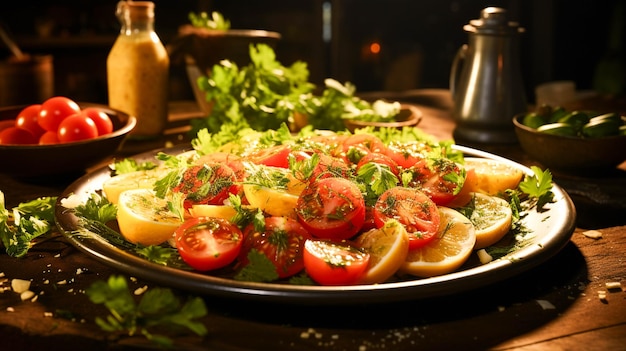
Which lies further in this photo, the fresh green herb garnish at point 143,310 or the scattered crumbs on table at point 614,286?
the scattered crumbs on table at point 614,286

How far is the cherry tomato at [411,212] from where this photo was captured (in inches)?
56.8

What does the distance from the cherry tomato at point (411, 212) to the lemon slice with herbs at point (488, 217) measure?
0.12 metres

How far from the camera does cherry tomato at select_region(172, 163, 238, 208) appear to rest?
1571 millimetres

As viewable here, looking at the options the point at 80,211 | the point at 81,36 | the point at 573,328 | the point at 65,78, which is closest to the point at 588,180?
the point at 573,328

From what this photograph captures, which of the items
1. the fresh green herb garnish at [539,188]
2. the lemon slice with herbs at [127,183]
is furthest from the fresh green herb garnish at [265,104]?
the fresh green herb garnish at [539,188]

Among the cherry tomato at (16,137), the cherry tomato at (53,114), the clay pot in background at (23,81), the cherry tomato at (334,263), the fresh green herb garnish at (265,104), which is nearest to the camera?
the cherry tomato at (334,263)

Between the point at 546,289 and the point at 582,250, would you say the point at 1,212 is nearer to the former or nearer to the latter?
the point at 546,289

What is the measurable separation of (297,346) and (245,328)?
0.11 metres

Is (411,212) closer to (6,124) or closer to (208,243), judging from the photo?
(208,243)

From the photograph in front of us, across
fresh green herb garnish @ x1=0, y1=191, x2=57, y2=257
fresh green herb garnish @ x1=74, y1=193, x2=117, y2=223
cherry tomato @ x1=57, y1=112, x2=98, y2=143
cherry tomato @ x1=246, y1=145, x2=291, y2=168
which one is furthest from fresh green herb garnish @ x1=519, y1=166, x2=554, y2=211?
cherry tomato @ x1=57, y1=112, x2=98, y2=143

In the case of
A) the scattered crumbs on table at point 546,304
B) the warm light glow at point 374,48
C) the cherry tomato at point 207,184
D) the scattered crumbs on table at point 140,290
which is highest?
the cherry tomato at point 207,184

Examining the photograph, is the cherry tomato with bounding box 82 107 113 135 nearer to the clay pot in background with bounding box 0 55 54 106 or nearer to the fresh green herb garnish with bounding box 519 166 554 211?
the clay pot in background with bounding box 0 55 54 106

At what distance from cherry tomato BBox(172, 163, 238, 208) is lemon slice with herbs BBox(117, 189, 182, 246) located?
64 mm

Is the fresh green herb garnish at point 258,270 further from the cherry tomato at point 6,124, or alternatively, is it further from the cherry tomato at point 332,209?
the cherry tomato at point 6,124
